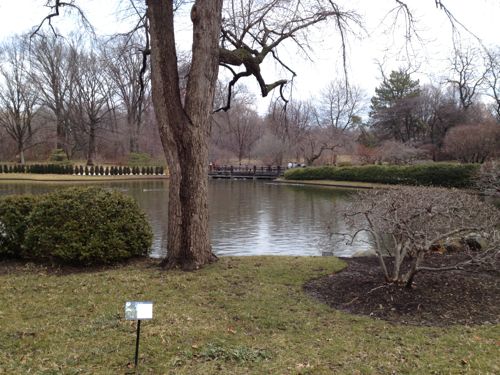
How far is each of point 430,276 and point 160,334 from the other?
3.99 meters

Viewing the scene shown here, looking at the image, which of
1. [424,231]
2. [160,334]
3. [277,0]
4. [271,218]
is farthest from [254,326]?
[271,218]

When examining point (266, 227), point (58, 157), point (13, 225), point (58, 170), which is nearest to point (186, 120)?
point (13, 225)

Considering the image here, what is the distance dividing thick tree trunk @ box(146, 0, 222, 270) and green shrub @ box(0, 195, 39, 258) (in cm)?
260

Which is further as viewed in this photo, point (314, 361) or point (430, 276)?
point (430, 276)

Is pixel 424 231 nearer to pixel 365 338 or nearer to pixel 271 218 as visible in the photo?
pixel 365 338

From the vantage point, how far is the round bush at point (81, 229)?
6.88 metres

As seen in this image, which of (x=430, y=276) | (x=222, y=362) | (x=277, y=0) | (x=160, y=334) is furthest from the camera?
(x=277, y=0)

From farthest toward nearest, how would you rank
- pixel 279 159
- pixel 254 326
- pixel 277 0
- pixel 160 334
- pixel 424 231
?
pixel 279 159 → pixel 277 0 → pixel 424 231 → pixel 254 326 → pixel 160 334

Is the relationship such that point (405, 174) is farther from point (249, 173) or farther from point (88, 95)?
point (88, 95)

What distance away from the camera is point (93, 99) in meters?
45.7

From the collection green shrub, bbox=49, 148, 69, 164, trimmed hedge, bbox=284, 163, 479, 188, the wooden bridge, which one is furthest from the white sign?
green shrub, bbox=49, 148, 69, 164

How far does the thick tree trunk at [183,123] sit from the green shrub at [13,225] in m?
2.60

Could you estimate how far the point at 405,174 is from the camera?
30188 mm

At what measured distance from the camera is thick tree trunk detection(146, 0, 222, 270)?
6855 millimetres
